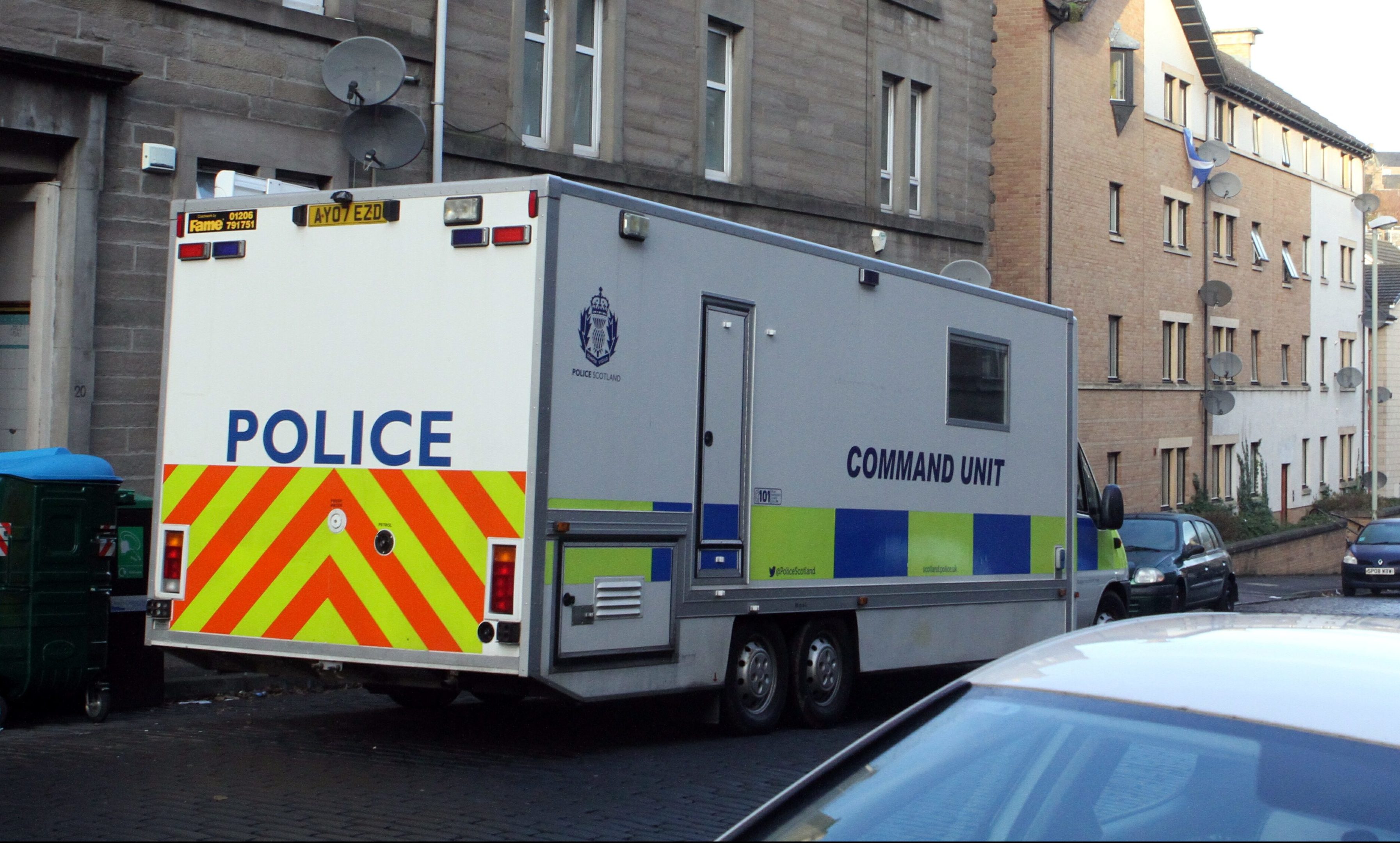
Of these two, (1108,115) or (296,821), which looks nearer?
(296,821)

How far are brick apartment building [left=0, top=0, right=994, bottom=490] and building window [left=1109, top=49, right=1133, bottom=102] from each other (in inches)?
471

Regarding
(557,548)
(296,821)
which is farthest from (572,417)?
(296,821)

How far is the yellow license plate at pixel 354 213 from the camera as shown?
831cm

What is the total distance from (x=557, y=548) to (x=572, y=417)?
68 centimetres

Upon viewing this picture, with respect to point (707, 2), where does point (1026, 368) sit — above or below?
below

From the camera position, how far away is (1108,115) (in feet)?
111

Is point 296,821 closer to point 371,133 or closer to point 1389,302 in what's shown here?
point 371,133

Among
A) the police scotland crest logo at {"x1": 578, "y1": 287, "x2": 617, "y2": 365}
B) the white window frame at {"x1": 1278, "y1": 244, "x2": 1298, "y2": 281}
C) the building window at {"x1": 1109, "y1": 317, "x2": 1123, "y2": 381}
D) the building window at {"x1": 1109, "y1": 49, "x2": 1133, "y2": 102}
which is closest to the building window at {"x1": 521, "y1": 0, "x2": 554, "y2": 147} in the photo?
the police scotland crest logo at {"x1": 578, "y1": 287, "x2": 617, "y2": 365}

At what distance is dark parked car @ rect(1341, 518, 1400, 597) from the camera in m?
30.7

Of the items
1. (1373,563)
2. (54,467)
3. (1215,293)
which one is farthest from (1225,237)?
(54,467)

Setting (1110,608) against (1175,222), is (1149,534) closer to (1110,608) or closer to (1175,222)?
(1110,608)

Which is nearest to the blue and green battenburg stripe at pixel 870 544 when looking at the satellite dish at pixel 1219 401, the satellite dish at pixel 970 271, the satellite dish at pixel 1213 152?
the satellite dish at pixel 970 271

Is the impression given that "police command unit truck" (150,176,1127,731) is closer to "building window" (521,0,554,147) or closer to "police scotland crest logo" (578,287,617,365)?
"police scotland crest logo" (578,287,617,365)

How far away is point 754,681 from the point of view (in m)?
9.43
